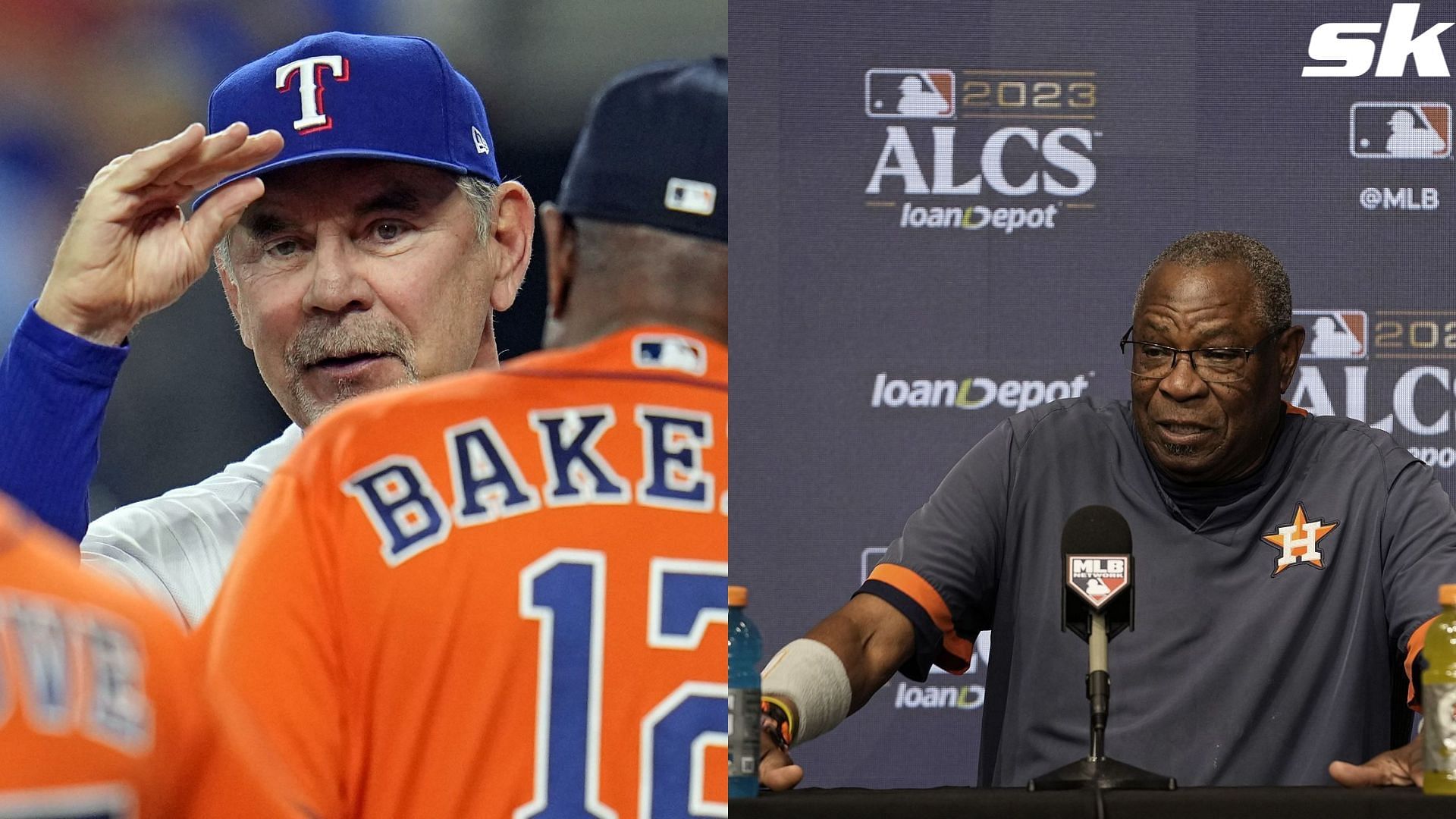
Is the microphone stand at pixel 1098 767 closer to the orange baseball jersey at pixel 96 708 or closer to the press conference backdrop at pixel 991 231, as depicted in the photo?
the orange baseball jersey at pixel 96 708

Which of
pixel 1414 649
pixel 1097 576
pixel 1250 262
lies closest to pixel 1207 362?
pixel 1250 262

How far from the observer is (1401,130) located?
3152mm

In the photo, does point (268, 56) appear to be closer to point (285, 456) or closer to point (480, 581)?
point (285, 456)

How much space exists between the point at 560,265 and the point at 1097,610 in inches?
32.1

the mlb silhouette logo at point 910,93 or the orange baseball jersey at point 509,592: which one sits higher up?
the mlb silhouette logo at point 910,93

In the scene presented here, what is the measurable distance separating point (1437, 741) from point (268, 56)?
4.21ft

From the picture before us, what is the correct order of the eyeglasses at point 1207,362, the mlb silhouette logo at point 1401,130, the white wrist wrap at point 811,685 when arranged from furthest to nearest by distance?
the mlb silhouette logo at point 1401,130 < the eyeglasses at point 1207,362 < the white wrist wrap at point 811,685

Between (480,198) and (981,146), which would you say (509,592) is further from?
(981,146)

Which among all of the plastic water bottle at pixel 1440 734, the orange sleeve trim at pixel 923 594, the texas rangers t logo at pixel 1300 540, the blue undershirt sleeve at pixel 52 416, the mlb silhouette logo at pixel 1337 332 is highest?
the mlb silhouette logo at pixel 1337 332

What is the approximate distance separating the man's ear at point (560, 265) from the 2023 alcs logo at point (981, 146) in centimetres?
222

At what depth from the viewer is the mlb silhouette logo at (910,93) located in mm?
3209

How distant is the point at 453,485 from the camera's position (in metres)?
1.04

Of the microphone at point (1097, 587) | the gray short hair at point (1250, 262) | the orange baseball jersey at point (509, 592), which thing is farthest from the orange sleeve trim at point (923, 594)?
the orange baseball jersey at point (509, 592)

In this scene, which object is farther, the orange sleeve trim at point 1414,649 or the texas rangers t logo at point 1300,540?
the texas rangers t logo at point 1300,540
